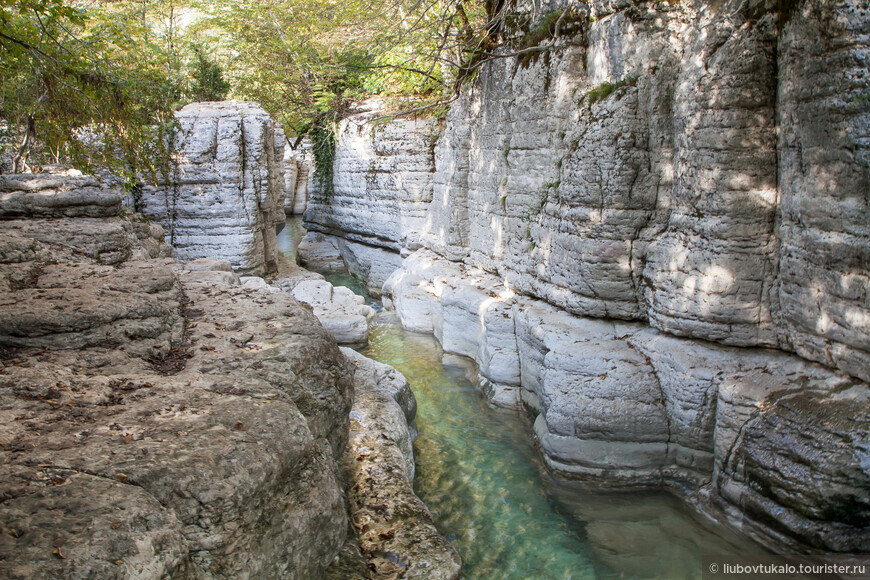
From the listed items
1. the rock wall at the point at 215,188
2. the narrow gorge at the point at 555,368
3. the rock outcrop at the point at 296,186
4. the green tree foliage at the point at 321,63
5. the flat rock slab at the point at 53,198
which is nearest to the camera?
the narrow gorge at the point at 555,368

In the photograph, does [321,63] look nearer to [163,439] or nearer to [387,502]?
[387,502]

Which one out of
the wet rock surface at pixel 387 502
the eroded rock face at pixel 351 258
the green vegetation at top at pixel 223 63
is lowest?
the wet rock surface at pixel 387 502

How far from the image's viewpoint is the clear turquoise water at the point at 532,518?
4711 millimetres

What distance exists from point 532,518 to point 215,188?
9.73 meters

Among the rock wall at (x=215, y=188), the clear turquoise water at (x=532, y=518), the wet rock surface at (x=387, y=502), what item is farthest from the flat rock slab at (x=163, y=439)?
the rock wall at (x=215, y=188)

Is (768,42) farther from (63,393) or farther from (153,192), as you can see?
(153,192)

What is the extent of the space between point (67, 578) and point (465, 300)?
6908mm

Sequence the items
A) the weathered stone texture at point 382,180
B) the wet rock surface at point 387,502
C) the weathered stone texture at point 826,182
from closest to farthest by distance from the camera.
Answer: the wet rock surface at point 387,502 < the weathered stone texture at point 826,182 < the weathered stone texture at point 382,180

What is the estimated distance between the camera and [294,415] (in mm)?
3477

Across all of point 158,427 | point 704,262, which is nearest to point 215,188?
point 704,262

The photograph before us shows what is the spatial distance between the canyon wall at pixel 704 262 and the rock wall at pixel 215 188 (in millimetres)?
6793

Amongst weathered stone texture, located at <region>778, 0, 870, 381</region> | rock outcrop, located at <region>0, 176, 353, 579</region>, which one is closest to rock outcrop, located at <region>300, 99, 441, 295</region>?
rock outcrop, located at <region>0, 176, 353, 579</region>

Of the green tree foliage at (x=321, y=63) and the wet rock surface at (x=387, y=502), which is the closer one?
the wet rock surface at (x=387, y=502)

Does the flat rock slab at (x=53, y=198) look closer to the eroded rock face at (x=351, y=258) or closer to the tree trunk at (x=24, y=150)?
the tree trunk at (x=24, y=150)
